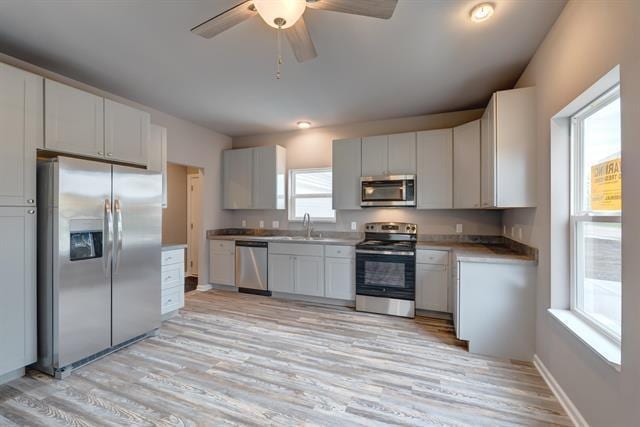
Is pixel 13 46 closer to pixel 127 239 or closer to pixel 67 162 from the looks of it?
pixel 67 162

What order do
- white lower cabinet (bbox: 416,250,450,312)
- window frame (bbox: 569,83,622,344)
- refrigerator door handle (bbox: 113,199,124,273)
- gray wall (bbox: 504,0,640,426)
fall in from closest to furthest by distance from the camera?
gray wall (bbox: 504,0,640,426) < window frame (bbox: 569,83,622,344) < refrigerator door handle (bbox: 113,199,124,273) < white lower cabinet (bbox: 416,250,450,312)

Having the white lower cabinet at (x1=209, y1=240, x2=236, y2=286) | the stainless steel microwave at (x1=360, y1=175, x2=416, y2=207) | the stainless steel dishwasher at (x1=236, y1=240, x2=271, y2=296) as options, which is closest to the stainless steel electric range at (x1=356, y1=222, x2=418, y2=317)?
the stainless steel microwave at (x1=360, y1=175, x2=416, y2=207)

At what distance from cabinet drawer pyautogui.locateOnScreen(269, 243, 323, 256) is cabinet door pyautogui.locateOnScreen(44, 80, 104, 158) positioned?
7.99ft

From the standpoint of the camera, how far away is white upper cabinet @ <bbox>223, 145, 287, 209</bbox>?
187 inches

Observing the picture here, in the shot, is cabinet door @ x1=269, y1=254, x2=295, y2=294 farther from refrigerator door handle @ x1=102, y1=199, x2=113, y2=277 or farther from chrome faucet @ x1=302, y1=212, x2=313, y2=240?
refrigerator door handle @ x1=102, y1=199, x2=113, y2=277

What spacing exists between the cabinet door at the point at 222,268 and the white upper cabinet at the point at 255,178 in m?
0.89

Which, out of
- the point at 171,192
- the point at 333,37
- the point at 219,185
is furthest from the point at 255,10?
the point at 171,192

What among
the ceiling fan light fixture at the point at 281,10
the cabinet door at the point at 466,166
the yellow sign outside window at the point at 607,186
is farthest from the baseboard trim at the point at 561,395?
the ceiling fan light fixture at the point at 281,10

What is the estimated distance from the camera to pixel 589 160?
6.25ft

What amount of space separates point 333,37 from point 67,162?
7.64ft

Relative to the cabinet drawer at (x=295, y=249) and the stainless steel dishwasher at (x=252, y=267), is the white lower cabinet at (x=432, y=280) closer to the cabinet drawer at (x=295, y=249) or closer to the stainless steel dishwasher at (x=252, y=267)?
the cabinet drawer at (x=295, y=249)

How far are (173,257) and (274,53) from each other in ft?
8.55

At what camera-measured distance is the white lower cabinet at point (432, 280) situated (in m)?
3.43

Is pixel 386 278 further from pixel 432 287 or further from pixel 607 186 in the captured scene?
pixel 607 186
